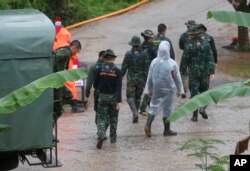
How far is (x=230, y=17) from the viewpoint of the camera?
796 cm

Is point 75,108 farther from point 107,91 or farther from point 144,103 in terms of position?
point 107,91

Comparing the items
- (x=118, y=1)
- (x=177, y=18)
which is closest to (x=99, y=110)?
(x=177, y=18)

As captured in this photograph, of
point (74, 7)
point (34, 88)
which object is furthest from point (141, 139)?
point (74, 7)

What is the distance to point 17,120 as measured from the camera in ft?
39.8

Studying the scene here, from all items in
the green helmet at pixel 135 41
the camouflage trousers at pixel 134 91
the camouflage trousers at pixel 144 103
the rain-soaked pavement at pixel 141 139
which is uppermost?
the green helmet at pixel 135 41

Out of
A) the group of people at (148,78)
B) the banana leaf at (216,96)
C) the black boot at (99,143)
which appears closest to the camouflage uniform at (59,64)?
the group of people at (148,78)

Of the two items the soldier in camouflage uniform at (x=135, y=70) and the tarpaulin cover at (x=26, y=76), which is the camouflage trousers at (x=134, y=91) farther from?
the tarpaulin cover at (x=26, y=76)

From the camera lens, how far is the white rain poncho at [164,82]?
53.0ft

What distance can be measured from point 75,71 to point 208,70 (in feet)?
29.0

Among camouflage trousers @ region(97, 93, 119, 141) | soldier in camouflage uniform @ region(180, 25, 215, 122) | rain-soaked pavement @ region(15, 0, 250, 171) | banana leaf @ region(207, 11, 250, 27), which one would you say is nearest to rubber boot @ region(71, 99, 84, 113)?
rain-soaked pavement @ region(15, 0, 250, 171)

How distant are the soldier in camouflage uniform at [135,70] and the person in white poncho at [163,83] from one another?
1.23 metres

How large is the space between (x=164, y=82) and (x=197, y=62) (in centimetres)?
156

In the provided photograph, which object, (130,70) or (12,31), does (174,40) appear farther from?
(12,31)

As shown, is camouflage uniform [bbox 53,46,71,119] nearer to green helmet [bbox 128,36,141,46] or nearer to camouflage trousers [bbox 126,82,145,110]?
green helmet [bbox 128,36,141,46]
